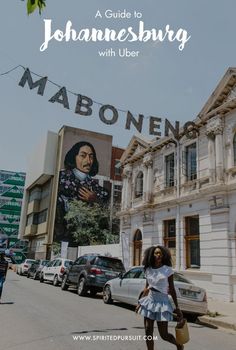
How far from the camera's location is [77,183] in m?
49.3

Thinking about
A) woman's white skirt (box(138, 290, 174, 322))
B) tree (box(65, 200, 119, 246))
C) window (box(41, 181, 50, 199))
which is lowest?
woman's white skirt (box(138, 290, 174, 322))

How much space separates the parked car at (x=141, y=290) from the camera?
33.5ft

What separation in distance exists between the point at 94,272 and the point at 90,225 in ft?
86.9

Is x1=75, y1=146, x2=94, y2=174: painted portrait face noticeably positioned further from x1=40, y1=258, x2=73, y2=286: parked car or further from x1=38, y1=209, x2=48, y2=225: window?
x1=40, y1=258, x2=73, y2=286: parked car

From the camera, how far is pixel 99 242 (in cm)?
3938

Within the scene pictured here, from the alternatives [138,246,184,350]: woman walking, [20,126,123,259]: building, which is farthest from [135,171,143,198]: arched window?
[20,126,123,259]: building

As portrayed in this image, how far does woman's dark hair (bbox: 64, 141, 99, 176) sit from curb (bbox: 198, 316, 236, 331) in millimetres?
39921

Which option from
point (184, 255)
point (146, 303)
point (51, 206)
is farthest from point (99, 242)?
point (146, 303)

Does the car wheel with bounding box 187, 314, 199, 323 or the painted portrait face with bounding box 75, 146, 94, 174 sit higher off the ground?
the painted portrait face with bounding box 75, 146, 94, 174

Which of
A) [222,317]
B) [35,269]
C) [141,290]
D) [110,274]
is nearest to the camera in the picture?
[222,317]

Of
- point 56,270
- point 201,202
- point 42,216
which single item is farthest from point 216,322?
point 42,216

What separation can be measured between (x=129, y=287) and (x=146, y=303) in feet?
23.0

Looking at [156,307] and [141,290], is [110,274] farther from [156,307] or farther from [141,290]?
[156,307]

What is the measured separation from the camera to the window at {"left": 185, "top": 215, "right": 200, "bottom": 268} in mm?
17500
